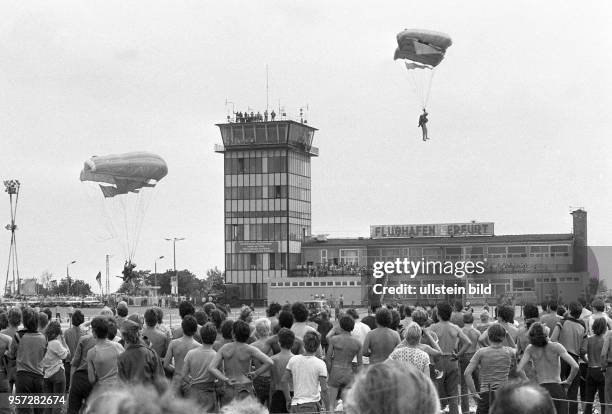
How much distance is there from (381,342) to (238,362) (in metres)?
2.42

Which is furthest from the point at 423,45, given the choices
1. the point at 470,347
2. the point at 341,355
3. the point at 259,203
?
the point at 259,203

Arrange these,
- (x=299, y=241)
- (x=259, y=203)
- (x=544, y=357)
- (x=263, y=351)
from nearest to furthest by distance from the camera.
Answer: (x=544, y=357) → (x=263, y=351) → (x=259, y=203) → (x=299, y=241)

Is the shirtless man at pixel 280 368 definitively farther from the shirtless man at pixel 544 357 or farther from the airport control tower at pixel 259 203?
the airport control tower at pixel 259 203

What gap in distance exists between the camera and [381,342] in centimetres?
1355

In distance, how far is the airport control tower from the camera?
105m

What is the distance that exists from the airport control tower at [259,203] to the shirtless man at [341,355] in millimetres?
90309

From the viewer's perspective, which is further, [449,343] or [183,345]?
[449,343]

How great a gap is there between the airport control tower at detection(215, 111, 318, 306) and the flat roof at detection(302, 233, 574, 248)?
351 centimetres

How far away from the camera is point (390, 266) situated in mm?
99188

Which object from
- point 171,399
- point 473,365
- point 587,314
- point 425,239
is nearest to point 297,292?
point 425,239

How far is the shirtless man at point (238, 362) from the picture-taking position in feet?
38.9
